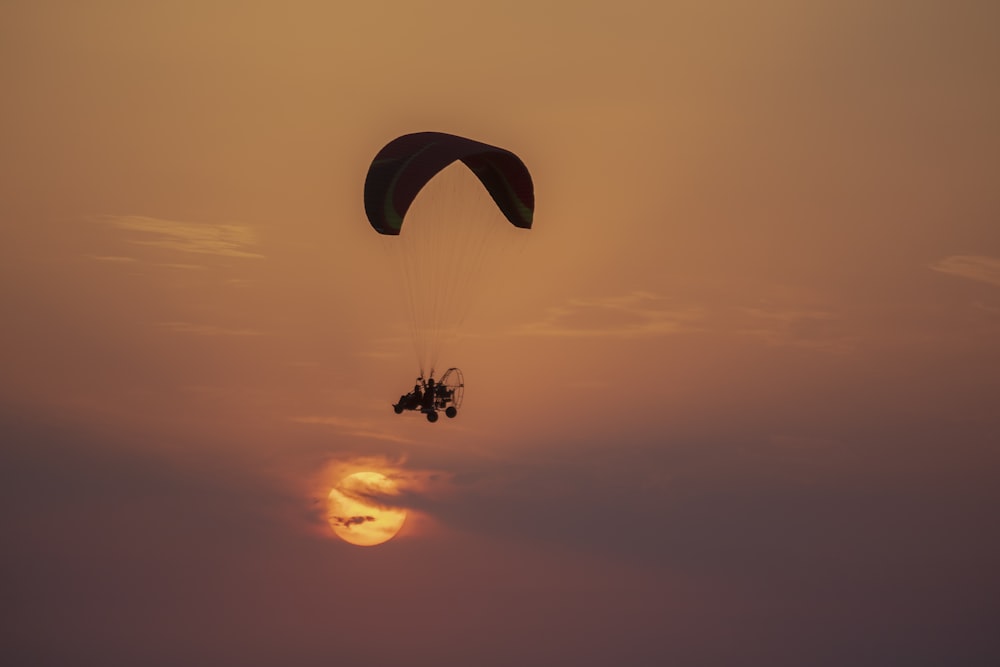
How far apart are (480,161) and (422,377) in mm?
12115

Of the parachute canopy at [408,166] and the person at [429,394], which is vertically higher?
the parachute canopy at [408,166]

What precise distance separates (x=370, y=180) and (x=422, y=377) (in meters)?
10.1

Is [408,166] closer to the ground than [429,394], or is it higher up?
higher up

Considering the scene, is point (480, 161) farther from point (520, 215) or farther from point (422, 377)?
point (422, 377)

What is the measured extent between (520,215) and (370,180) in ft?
31.5

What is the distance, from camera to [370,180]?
384 ft

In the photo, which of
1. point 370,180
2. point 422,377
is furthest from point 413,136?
point 422,377

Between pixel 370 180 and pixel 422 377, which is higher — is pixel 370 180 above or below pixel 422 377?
above

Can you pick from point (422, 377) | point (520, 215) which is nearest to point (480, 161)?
point (520, 215)

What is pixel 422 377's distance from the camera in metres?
117

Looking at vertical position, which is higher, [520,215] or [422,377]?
[520,215]

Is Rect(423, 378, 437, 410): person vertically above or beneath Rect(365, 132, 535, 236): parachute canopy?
beneath

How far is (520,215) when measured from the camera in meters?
123

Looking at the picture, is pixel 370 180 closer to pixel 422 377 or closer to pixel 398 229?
pixel 398 229
